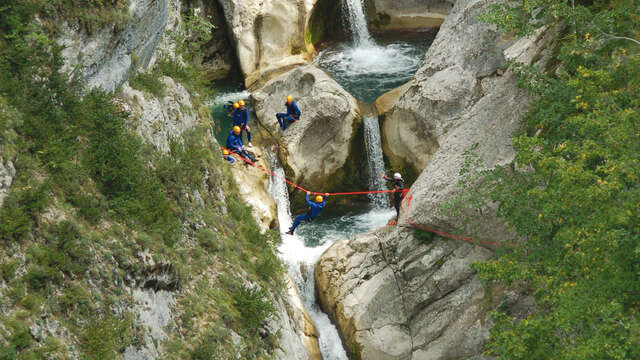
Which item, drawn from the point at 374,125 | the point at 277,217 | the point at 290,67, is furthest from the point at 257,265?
the point at 290,67

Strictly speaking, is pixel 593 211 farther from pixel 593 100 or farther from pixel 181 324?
pixel 181 324

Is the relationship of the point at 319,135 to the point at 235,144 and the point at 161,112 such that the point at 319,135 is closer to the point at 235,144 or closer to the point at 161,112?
the point at 235,144

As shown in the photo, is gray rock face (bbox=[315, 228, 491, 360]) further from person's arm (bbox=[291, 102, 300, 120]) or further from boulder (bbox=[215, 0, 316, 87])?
boulder (bbox=[215, 0, 316, 87])

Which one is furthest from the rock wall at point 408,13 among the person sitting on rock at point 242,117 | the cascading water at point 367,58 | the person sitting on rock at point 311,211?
the person sitting on rock at point 311,211

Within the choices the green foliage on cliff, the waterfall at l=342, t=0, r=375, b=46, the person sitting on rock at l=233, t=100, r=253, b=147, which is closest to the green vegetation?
the green foliage on cliff

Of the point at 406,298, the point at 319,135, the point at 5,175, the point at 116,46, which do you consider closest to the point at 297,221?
the point at 319,135

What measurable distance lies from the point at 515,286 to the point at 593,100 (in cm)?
455

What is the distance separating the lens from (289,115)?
1797 cm

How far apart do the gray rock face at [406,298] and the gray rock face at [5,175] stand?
28.5 feet

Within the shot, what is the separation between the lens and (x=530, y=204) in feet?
30.2

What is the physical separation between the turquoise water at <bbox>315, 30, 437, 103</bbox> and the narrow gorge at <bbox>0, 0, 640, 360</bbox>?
7.02 feet

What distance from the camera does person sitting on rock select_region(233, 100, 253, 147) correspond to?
17.2 m

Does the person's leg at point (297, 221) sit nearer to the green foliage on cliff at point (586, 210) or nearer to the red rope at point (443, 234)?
the red rope at point (443, 234)

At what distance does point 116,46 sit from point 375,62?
16238mm
